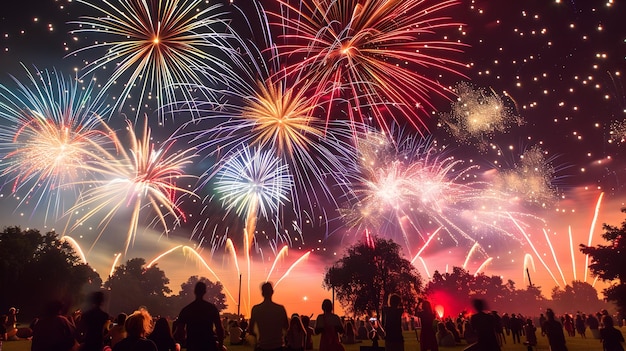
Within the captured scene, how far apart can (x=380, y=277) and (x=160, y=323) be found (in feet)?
189

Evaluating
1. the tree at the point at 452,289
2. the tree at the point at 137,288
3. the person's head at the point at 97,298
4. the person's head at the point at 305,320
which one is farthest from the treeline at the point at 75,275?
the tree at the point at 452,289

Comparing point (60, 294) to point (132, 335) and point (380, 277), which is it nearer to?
point (380, 277)

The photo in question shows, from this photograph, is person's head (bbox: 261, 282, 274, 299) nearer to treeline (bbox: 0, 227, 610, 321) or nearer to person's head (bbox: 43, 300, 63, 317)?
person's head (bbox: 43, 300, 63, 317)

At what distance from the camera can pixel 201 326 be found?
23.5ft

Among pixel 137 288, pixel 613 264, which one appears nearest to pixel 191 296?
pixel 137 288

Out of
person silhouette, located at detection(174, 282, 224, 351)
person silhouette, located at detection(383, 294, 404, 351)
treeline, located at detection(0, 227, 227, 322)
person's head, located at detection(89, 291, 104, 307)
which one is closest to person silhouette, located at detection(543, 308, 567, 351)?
person silhouette, located at detection(383, 294, 404, 351)

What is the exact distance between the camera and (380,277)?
209 feet

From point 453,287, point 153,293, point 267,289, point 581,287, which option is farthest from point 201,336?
point 581,287

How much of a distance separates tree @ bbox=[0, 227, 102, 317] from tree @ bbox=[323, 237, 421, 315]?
36.9 metres

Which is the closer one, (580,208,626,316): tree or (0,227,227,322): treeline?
(580,208,626,316): tree

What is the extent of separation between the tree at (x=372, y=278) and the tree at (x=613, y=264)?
90.8ft

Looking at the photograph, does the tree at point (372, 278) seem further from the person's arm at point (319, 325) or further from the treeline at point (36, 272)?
the person's arm at point (319, 325)

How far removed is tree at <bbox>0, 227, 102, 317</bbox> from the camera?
173 ft

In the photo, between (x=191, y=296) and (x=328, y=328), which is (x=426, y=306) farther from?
(x=191, y=296)
